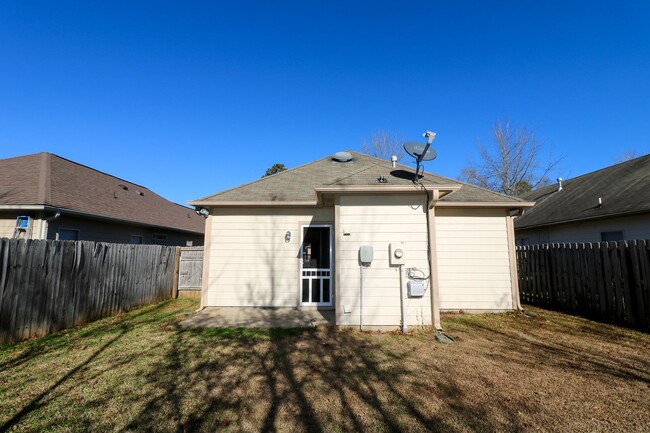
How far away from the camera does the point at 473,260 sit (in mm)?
7566

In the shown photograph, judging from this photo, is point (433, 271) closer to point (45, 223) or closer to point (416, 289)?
point (416, 289)

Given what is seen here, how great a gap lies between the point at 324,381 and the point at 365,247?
2.71 m

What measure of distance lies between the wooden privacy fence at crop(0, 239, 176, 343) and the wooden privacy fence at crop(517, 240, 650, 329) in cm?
1173

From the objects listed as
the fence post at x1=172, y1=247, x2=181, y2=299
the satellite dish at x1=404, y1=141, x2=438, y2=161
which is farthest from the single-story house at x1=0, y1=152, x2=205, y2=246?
the satellite dish at x1=404, y1=141, x2=438, y2=161

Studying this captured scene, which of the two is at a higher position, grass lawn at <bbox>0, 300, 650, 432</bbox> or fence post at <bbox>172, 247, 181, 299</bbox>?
fence post at <bbox>172, 247, 181, 299</bbox>

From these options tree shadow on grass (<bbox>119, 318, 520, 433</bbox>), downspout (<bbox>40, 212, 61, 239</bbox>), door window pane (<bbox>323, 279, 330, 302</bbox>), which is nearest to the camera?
tree shadow on grass (<bbox>119, 318, 520, 433</bbox>)

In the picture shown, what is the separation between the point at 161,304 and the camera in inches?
346

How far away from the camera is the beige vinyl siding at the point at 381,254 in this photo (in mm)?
5785

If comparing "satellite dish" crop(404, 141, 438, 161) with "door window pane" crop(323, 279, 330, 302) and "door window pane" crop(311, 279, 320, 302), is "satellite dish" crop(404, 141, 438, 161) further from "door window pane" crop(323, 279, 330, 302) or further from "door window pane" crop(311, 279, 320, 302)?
"door window pane" crop(311, 279, 320, 302)

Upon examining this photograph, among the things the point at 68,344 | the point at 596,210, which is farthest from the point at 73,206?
the point at 596,210

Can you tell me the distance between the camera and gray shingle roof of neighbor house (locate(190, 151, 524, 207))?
6.11 meters

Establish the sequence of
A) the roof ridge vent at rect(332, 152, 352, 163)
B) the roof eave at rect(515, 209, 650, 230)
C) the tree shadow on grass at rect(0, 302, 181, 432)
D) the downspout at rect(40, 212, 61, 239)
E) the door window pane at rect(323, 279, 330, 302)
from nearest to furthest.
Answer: the tree shadow on grass at rect(0, 302, 181, 432) → the door window pane at rect(323, 279, 330, 302) → the downspout at rect(40, 212, 61, 239) → the roof eave at rect(515, 209, 650, 230) → the roof ridge vent at rect(332, 152, 352, 163)

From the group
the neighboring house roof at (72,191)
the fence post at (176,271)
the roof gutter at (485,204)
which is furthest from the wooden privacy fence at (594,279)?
the neighboring house roof at (72,191)

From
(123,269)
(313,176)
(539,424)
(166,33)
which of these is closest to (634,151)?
(313,176)
